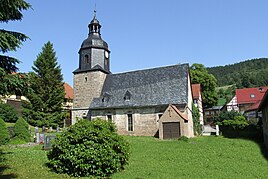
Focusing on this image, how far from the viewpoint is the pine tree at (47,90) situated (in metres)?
34.3

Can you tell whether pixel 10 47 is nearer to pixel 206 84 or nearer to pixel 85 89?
pixel 85 89

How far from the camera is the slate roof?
93.2 feet

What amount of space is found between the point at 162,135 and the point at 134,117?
482 centimetres

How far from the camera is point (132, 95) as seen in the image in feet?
99.9

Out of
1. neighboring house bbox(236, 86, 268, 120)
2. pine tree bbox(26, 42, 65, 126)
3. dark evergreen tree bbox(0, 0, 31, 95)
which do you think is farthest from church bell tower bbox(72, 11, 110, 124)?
neighboring house bbox(236, 86, 268, 120)

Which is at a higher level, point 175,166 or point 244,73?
point 244,73

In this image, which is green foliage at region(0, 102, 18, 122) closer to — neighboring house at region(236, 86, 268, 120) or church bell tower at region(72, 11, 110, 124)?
church bell tower at region(72, 11, 110, 124)

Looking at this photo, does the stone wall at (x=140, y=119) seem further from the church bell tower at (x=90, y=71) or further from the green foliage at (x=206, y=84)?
the green foliage at (x=206, y=84)

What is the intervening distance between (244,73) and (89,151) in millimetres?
130050

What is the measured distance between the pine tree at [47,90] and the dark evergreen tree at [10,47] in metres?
27.6

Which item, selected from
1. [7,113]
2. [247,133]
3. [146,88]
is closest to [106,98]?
[146,88]

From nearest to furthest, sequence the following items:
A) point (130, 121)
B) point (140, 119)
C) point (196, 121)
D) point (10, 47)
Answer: point (10, 47) → point (140, 119) → point (130, 121) → point (196, 121)

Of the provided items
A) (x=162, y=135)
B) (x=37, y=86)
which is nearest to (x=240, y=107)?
(x=162, y=135)

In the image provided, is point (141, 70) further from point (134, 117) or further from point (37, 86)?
point (37, 86)
